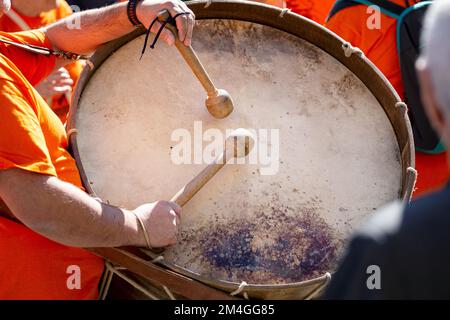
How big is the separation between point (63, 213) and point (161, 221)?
0.86 feet

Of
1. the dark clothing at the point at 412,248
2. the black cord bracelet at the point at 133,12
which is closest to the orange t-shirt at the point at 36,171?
the black cord bracelet at the point at 133,12

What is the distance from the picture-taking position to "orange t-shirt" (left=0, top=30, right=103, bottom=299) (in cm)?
182

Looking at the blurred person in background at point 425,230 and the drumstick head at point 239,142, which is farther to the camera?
the drumstick head at point 239,142

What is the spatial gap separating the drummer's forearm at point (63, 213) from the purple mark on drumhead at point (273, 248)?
24 cm

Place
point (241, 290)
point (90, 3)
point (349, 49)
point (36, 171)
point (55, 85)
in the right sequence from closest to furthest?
point (36, 171) < point (241, 290) < point (349, 49) < point (55, 85) < point (90, 3)

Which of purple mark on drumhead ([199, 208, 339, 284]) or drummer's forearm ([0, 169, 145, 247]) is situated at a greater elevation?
drummer's forearm ([0, 169, 145, 247])

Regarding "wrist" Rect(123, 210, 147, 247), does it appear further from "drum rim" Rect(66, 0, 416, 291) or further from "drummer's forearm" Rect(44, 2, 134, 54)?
"drummer's forearm" Rect(44, 2, 134, 54)

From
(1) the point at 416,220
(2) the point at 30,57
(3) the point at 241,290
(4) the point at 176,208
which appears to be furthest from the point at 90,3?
(1) the point at 416,220

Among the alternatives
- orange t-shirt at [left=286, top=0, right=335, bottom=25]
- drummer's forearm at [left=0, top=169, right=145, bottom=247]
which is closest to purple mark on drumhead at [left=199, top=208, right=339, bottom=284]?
drummer's forearm at [left=0, top=169, right=145, bottom=247]

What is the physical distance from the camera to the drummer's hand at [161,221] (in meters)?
1.94

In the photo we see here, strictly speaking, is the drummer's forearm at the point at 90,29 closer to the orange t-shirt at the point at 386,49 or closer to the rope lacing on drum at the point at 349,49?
the rope lacing on drum at the point at 349,49

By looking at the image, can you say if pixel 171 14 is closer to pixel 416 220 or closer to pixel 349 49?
pixel 349 49

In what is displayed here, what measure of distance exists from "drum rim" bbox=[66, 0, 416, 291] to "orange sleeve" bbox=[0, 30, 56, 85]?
0.20 meters

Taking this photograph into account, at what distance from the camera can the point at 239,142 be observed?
2.11 m
